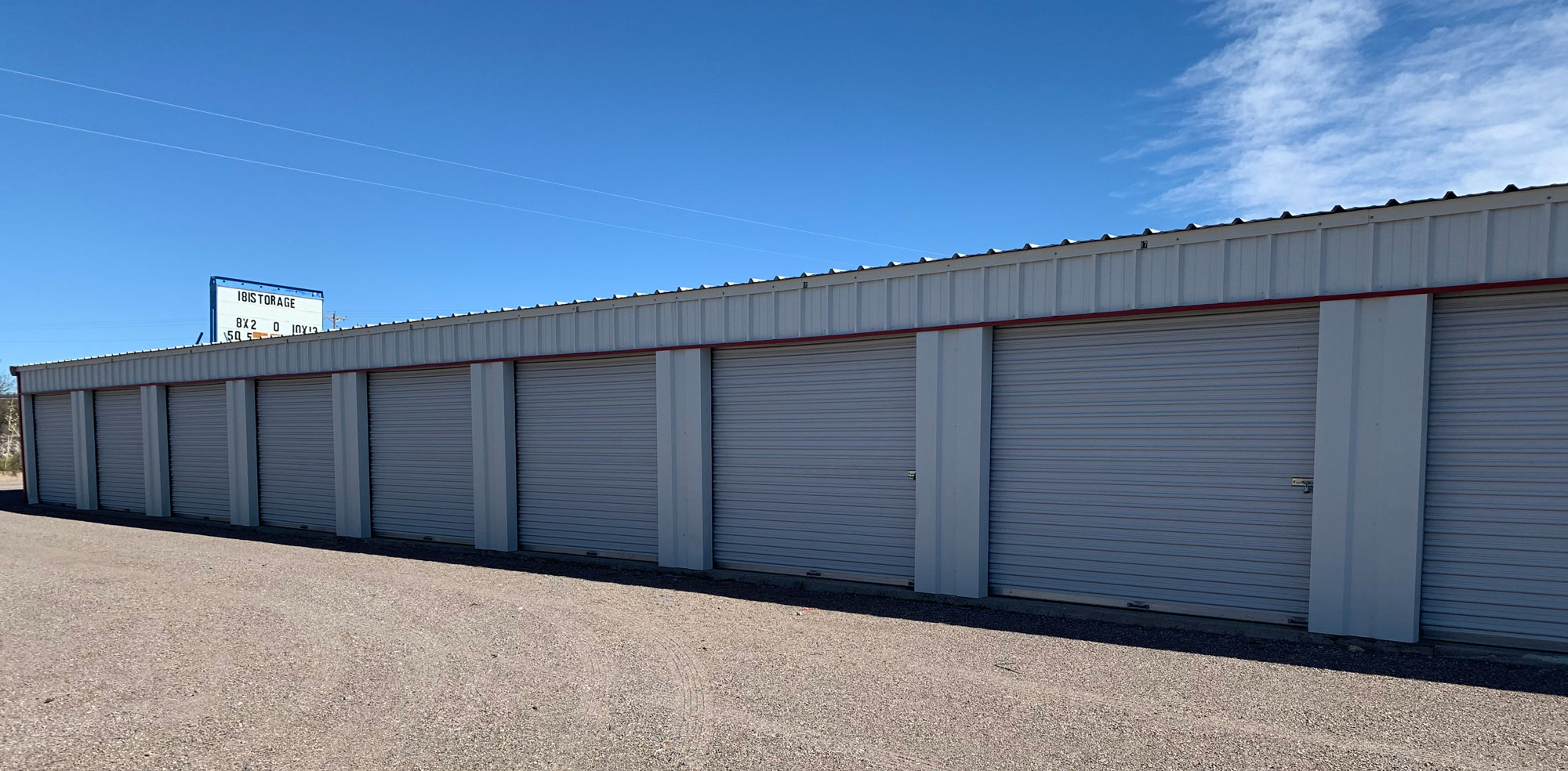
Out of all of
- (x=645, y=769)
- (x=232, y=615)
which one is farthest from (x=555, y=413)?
(x=645, y=769)

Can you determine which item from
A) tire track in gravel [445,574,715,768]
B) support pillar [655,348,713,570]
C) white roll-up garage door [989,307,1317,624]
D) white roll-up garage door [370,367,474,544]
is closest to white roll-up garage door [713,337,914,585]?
support pillar [655,348,713,570]

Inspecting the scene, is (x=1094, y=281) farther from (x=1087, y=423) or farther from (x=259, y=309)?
(x=259, y=309)

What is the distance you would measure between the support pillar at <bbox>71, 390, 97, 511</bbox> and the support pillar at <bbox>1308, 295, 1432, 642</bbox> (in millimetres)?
24049

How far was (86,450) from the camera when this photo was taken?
65.1 feet

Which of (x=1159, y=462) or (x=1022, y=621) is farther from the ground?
(x=1159, y=462)

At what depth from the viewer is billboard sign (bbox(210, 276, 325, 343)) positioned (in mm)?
22375

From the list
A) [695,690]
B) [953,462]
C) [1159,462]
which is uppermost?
[1159,462]

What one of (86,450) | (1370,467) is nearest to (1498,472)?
(1370,467)

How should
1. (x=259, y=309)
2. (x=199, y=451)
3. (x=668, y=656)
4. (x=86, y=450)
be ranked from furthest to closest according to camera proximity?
(x=259, y=309) → (x=86, y=450) → (x=199, y=451) → (x=668, y=656)

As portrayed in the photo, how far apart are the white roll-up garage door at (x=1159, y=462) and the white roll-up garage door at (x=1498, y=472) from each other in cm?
90

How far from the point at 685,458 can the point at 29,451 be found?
21.1 metres

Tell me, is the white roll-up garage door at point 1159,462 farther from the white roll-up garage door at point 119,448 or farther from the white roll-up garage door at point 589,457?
the white roll-up garage door at point 119,448

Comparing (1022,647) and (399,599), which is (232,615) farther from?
(1022,647)

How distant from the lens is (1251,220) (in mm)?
7246
